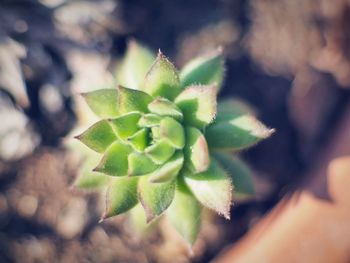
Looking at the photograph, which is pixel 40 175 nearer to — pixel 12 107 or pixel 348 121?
pixel 12 107

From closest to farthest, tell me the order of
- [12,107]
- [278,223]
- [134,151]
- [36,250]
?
[134,151]
[278,223]
[12,107]
[36,250]

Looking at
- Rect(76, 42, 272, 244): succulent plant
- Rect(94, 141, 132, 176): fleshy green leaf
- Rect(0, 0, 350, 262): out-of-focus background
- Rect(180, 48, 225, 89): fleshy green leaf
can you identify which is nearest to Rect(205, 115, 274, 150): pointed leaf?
Rect(76, 42, 272, 244): succulent plant

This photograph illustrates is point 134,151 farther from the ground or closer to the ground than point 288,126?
farther from the ground

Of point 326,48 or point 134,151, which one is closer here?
point 134,151

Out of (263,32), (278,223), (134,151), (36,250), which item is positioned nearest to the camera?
(134,151)

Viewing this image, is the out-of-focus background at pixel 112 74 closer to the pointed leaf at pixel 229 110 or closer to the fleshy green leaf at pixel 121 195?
the pointed leaf at pixel 229 110

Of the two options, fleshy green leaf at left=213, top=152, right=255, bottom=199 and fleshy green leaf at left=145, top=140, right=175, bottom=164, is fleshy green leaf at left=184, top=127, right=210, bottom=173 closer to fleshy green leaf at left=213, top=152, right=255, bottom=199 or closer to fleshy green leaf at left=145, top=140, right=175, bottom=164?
fleshy green leaf at left=145, top=140, right=175, bottom=164

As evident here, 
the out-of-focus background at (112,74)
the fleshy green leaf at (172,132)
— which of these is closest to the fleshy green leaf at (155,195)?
the fleshy green leaf at (172,132)

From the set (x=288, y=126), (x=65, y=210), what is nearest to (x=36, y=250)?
(x=65, y=210)
